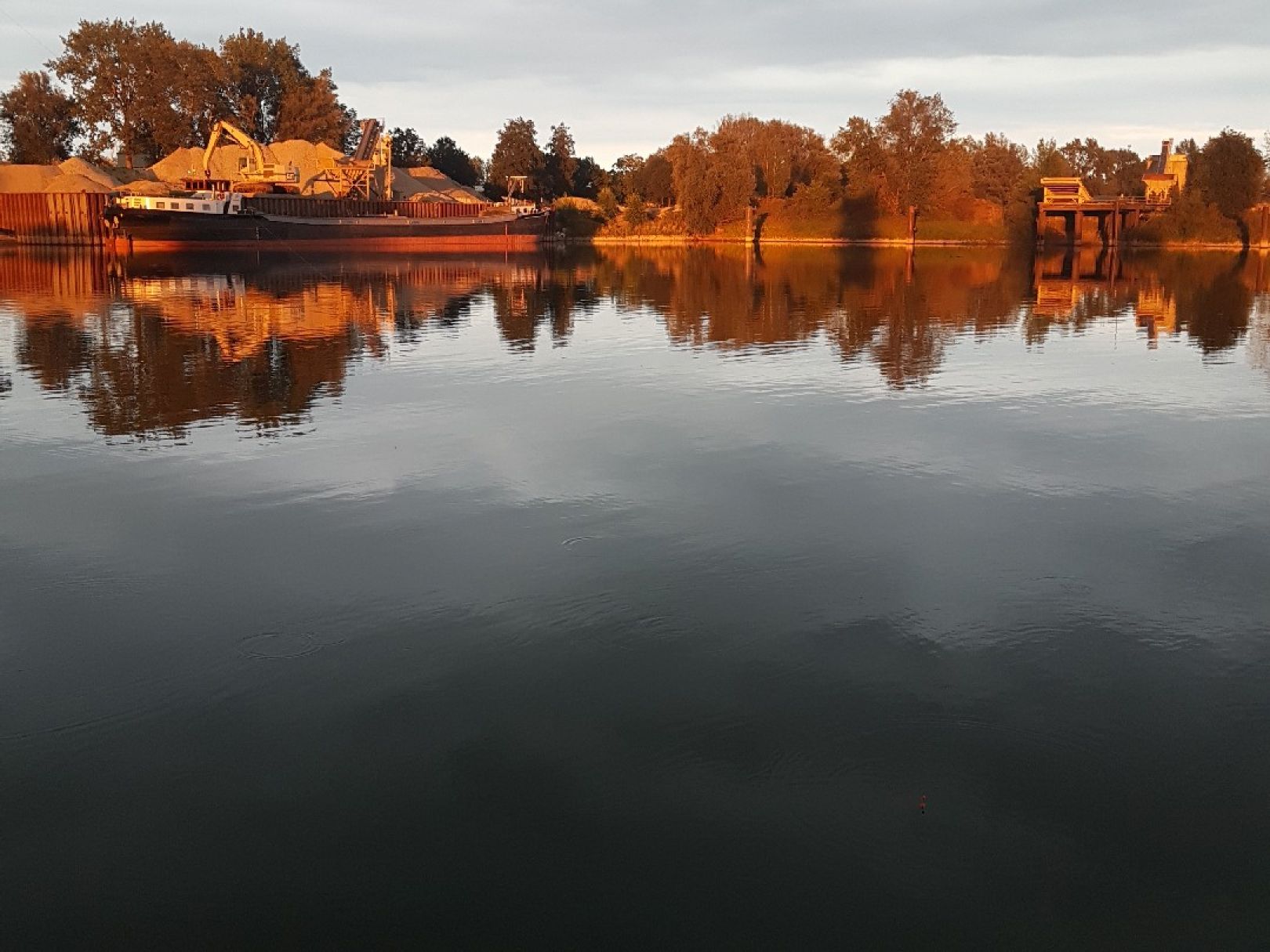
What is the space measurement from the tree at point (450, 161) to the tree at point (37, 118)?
3870 centimetres

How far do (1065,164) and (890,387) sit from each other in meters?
100

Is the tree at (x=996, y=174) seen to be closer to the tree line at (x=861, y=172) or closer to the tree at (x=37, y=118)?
the tree line at (x=861, y=172)

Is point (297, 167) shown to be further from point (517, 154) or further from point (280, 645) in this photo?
point (280, 645)

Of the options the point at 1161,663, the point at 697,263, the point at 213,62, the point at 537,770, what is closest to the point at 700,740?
the point at 537,770

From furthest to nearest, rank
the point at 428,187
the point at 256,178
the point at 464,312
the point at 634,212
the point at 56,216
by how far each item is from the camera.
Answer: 1. the point at 634,212
2. the point at 428,187
3. the point at 256,178
4. the point at 56,216
5. the point at 464,312

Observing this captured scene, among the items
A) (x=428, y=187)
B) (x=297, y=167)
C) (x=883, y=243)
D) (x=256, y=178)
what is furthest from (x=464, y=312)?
(x=428, y=187)

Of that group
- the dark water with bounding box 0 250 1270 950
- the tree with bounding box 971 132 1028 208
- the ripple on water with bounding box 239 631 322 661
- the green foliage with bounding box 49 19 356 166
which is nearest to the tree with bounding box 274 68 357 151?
the green foliage with bounding box 49 19 356 166

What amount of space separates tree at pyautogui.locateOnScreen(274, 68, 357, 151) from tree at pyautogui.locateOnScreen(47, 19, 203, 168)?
34.2ft

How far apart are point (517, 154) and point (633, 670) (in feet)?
373

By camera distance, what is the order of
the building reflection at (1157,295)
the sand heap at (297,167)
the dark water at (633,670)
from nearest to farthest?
the dark water at (633,670)
the building reflection at (1157,295)
the sand heap at (297,167)

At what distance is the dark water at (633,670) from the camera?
5336mm

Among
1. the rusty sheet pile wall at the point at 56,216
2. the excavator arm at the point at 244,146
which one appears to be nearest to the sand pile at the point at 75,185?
the rusty sheet pile wall at the point at 56,216

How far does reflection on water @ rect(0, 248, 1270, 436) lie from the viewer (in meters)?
19.4

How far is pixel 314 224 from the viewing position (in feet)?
254
